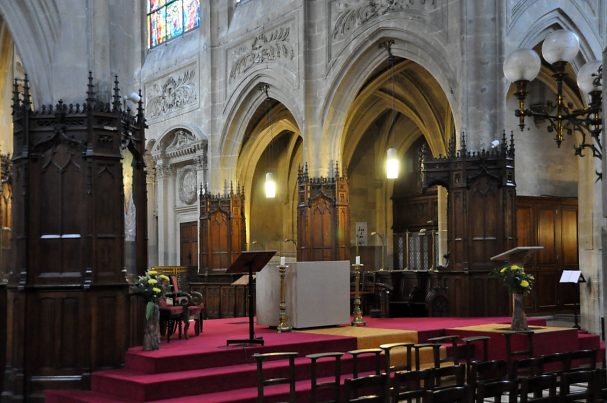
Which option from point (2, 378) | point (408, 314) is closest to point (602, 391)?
point (2, 378)

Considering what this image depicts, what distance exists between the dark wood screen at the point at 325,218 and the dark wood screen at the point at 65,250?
812 cm

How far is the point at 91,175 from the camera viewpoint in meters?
8.89

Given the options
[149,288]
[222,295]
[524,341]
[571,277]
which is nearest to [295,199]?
[222,295]

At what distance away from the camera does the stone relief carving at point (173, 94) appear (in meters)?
22.0

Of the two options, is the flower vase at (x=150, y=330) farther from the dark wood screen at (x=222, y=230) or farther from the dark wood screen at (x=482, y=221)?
the dark wood screen at (x=222, y=230)

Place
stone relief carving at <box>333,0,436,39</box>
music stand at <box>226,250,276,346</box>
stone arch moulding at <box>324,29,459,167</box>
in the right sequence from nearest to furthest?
music stand at <box>226,250,276,346</box>
stone arch moulding at <box>324,29,459,167</box>
stone relief carving at <box>333,0,436,39</box>

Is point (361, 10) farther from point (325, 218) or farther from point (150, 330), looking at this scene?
point (150, 330)

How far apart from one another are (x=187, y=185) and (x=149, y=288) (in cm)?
1402

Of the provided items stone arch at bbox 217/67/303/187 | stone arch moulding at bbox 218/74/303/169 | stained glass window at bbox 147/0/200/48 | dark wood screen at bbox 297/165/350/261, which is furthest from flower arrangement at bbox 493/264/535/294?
stained glass window at bbox 147/0/200/48

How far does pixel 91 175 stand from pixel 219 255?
1104 cm

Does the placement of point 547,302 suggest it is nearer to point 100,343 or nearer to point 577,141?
point 577,141

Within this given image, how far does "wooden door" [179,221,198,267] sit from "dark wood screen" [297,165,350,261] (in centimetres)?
616

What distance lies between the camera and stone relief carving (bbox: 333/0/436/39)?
49.8 feet

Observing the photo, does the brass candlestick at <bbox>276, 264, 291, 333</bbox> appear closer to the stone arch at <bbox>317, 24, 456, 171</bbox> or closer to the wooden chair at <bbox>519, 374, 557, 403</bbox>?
the stone arch at <bbox>317, 24, 456, 171</bbox>
